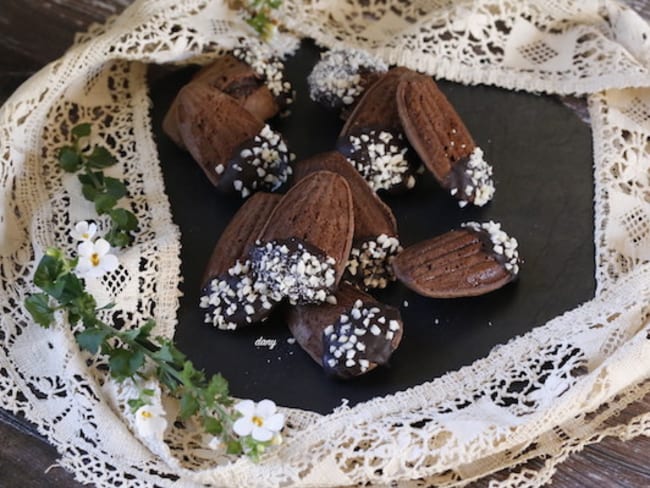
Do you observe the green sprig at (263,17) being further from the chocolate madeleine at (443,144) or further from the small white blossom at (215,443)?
the small white blossom at (215,443)

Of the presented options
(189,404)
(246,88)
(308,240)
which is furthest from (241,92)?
(189,404)

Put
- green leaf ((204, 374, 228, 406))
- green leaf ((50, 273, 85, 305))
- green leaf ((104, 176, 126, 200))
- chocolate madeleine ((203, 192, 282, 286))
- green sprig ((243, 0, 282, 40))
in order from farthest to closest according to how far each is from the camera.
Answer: green sprig ((243, 0, 282, 40)), green leaf ((104, 176, 126, 200)), chocolate madeleine ((203, 192, 282, 286)), green leaf ((50, 273, 85, 305)), green leaf ((204, 374, 228, 406))

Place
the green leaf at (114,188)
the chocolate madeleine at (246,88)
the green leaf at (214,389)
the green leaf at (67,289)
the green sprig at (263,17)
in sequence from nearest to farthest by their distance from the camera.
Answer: the green leaf at (214,389)
the green leaf at (67,289)
the green leaf at (114,188)
the chocolate madeleine at (246,88)
the green sprig at (263,17)

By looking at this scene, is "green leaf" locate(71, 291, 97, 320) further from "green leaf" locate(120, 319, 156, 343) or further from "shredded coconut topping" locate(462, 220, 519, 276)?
"shredded coconut topping" locate(462, 220, 519, 276)

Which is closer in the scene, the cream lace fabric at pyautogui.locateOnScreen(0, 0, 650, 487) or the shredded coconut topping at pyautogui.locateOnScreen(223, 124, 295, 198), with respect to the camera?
the cream lace fabric at pyautogui.locateOnScreen(0, 0, 650, 487)

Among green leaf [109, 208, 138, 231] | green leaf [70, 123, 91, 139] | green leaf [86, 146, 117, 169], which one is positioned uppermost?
green leaf [70, 123, 91, 139]

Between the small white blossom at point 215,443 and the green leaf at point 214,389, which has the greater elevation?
the green leaf at point 214,389

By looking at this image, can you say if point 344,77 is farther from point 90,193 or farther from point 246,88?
point 90,193

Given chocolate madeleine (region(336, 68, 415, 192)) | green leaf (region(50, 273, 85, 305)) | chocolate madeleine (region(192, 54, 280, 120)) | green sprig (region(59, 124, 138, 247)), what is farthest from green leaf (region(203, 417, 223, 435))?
chocolate madeleine (region(192, 54, 280, 120))

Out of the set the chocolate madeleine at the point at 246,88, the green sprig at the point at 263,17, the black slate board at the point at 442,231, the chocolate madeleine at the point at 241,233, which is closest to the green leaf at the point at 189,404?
the black slate board at the point at 442,231
